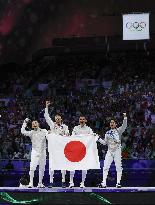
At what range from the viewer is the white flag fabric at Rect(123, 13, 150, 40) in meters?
25.0

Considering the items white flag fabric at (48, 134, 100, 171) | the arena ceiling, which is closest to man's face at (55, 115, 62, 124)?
white flag fabric at (48, 134, 100, 171)

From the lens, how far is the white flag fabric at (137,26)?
2500 cm

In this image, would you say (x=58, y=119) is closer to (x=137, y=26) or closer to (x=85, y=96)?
(x=85, y=96)

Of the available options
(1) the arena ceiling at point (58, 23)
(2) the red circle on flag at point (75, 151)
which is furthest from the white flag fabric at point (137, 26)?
(2) the red circle on flag at point (75, 151)

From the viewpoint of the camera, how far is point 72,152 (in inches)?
536

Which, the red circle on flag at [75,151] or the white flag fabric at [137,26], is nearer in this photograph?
→ the red circle on flag at [75,151]

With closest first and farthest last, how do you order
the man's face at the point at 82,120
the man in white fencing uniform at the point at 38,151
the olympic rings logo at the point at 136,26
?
the man in white fencing uniform at the point at 38,151
the man's face at the point at 82,120
the olympic rings logo at the point at 136,26

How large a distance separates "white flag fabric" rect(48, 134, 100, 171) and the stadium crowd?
4.02 m

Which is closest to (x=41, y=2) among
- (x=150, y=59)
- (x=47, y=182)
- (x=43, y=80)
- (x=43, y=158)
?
(x=43, y=80)

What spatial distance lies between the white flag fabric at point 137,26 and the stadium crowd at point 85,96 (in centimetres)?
207

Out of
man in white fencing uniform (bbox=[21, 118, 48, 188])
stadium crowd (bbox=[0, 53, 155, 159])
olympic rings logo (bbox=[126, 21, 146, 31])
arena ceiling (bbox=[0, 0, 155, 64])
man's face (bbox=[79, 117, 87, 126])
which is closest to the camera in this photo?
man in white fencing uniform (bbox=[21, 118, 48, 188])

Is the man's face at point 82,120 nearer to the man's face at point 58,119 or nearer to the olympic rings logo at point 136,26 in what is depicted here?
the man's face at point 58,119

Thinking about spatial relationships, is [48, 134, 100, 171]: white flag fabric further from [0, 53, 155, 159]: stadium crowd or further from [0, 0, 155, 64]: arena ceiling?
[0, 0, 155, 64]: arena ceiling

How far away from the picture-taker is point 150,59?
89.1 feet
